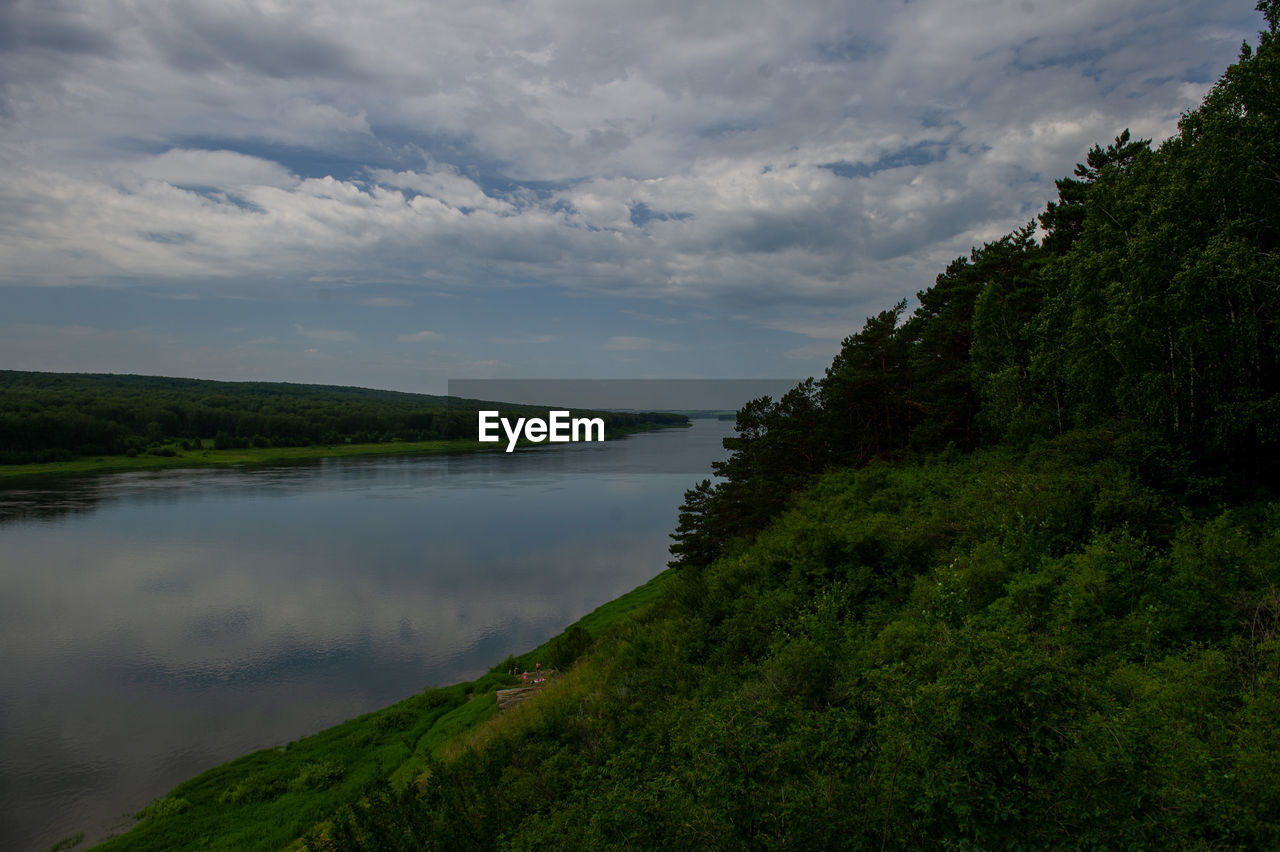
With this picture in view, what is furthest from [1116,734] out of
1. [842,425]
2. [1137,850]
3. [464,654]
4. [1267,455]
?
[464,654]

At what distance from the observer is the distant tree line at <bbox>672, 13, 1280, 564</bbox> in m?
11.8

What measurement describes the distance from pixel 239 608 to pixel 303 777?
17.9 metres

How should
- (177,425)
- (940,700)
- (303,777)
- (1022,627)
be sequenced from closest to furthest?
(940,700)
(1022,627)
(303,777)
(177,425)

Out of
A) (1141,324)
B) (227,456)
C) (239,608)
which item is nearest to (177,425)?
(227,456)

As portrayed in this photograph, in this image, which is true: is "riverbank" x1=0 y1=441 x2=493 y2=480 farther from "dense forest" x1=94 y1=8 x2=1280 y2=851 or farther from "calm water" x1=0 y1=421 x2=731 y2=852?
"dense forest" x1=94 y1=8 x2=1280 y2=851

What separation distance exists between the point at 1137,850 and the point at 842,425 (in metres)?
22.4

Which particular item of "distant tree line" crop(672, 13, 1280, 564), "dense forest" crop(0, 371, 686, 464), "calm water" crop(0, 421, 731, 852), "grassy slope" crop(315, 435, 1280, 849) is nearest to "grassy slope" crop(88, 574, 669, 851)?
"calm water" crop(0, 421, 731, 852)

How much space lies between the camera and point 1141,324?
512 inches

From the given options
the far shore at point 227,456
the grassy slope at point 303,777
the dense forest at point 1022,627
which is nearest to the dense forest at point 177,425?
the far shore at point 227,456

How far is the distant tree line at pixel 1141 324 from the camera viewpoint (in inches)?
464

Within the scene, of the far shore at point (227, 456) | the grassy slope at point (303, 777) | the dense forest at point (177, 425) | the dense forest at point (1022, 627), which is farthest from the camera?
the dense forest at point (177, 425)

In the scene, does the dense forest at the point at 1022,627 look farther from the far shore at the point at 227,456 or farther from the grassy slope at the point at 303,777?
the far shore at the point at 227,456

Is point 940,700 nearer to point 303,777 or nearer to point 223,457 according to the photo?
point 303,777

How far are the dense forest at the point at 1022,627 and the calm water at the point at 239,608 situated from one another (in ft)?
18.2
